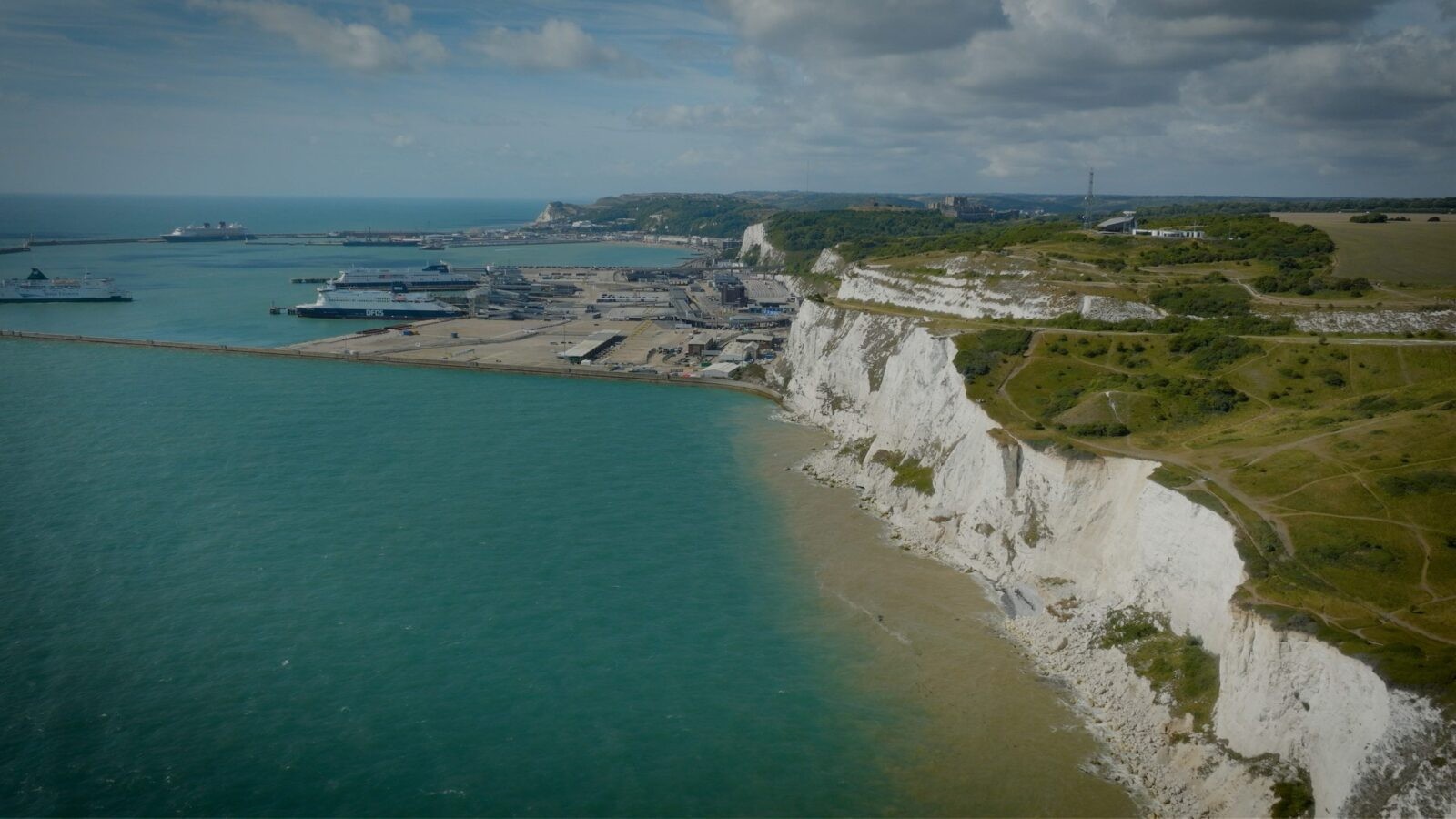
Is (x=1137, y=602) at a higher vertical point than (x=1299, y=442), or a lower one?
lower

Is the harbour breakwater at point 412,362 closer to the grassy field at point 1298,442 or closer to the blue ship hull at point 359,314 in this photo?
the blue ship hull at point 359,314

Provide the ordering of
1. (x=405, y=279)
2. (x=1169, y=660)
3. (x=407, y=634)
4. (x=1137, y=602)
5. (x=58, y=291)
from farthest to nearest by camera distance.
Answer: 1. (x=405, y=279)
2. (x=58, y=291)
3. (x=407, y=634)
4. (x=1137, y=602)
5. (x=1169, y=660)

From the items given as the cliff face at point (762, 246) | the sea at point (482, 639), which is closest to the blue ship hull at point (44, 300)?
A: the sea at point (482, 639)

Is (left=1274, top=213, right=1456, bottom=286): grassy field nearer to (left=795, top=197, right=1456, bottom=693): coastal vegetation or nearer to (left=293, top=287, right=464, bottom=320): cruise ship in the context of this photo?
(left=795, top=197, right=1456, bottom=693): coastal vegetation

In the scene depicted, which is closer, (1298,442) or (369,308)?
(1298,442)

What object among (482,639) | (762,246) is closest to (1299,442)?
(482,639)

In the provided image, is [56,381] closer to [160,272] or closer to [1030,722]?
[1030,722]

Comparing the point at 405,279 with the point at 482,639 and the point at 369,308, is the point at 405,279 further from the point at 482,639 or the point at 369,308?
the point at 482,639
